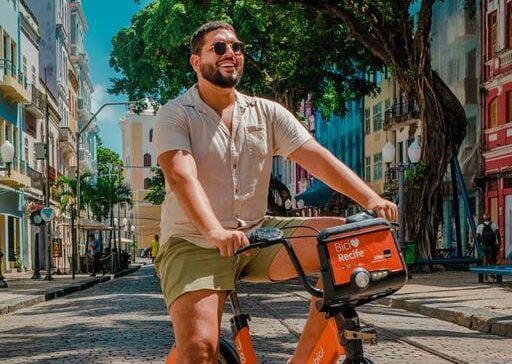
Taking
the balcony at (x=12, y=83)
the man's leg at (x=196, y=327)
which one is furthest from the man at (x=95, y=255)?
the man's leg at (x=196, y=327)

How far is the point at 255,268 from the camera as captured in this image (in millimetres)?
3598

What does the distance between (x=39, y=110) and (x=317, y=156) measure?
133ft

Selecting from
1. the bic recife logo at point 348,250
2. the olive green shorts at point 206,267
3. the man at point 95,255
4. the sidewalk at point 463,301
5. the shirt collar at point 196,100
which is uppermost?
the shirt collar at point 196,100

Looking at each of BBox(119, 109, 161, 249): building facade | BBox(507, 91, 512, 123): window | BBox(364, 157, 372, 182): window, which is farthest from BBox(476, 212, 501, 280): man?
BBox(119, 109, 161, 249): building facade

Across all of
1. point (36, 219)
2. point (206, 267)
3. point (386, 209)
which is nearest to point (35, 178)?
point (36, 219)

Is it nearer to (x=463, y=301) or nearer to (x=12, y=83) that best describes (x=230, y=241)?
(x=463, y=301)

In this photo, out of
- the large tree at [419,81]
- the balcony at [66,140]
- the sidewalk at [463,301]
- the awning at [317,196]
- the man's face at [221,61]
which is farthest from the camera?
the balcony at [66,140]

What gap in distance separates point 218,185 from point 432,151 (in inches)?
783

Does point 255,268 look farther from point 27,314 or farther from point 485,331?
point 27,314

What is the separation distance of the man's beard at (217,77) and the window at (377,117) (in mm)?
44127

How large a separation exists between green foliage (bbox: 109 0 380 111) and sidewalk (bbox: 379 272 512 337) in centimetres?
1081

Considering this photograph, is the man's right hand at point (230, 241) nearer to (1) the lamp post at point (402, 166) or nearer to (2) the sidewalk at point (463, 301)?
(2) the sidewalk at point (463, 301)

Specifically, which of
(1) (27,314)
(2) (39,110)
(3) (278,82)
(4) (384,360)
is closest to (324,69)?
(3) (278,82)

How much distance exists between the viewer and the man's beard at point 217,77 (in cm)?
363
